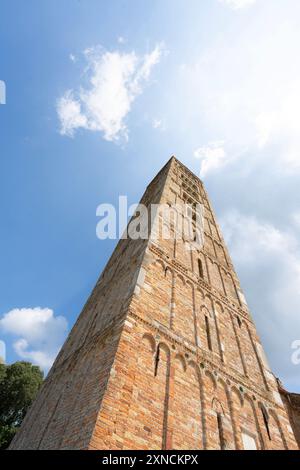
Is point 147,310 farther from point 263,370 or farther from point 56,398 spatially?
point 263,370

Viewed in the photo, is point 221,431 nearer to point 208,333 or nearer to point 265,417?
point 265,417

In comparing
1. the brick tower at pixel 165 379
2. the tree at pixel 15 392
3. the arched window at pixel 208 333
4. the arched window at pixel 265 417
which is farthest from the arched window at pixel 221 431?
the tree at pixel 15 392

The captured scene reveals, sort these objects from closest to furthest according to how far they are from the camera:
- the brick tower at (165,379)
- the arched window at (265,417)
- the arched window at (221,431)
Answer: the brick tower at (165,379) < the arched window at (221,431) < the arched window at (265,417)

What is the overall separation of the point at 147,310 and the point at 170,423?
8.51 feet

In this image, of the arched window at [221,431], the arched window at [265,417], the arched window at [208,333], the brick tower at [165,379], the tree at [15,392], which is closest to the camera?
the brick tower at [165,379]

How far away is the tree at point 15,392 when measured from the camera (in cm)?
2402

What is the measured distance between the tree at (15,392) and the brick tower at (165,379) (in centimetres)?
1794

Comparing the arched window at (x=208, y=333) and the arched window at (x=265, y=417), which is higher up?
the arched window at (x=208, y=333)

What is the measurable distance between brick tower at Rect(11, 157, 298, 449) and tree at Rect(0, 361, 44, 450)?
17936 mm

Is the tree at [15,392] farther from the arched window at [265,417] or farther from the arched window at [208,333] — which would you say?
the arched window at [265,417]

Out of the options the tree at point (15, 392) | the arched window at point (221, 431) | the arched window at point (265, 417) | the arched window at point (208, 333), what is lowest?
the arched window at point (221, 431)

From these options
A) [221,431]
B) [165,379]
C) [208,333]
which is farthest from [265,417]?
[165,379]

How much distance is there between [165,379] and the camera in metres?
6.36
